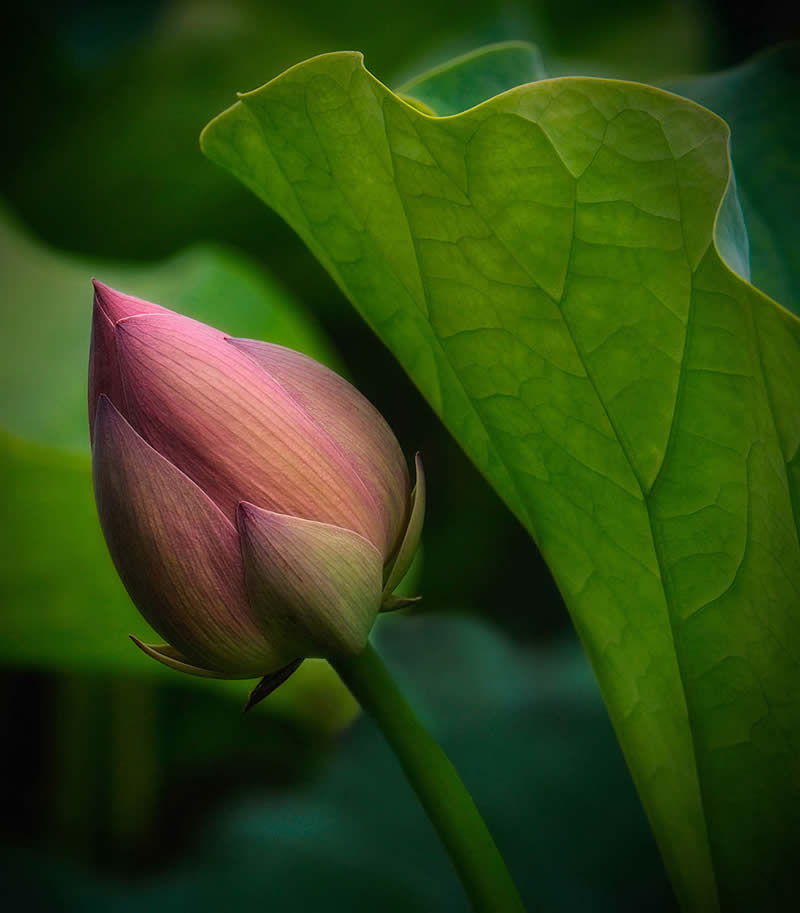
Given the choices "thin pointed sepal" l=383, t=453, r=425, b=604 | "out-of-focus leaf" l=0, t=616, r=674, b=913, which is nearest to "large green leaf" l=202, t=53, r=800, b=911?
"thin pointed sepal" l=383, t=453, r=425, b=604

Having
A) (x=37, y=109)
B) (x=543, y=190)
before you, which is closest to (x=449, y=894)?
(x=543, y=190)

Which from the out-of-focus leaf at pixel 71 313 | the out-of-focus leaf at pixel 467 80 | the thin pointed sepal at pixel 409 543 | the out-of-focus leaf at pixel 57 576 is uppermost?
the out-of-focus leaf at pixel 467 80

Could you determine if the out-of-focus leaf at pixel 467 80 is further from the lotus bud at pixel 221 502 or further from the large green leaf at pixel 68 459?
the large green leaf at pixel 68 459

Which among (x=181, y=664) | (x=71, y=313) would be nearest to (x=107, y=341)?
(x=181, y=664)

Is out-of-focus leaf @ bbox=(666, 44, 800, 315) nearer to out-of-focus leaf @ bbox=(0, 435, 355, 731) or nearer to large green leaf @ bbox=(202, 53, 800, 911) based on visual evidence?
large green leaf @ bbox=(202, 53, 800, 911)

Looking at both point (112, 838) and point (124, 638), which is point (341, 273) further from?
point (112, 838)

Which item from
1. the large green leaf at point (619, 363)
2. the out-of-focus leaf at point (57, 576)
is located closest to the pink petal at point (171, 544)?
the large green leaf at point (619, 363)
